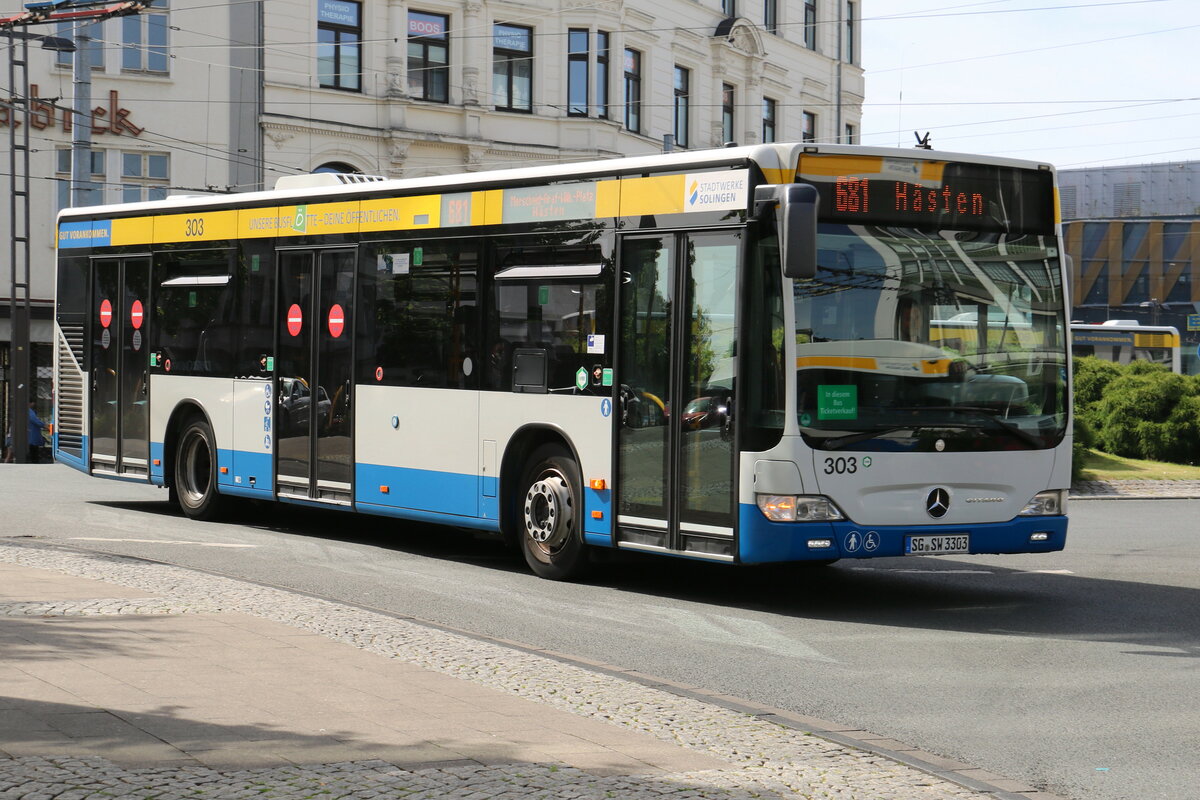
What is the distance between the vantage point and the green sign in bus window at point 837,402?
10688 mm

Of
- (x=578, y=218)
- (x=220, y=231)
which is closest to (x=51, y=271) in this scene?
(x=220, y=231)

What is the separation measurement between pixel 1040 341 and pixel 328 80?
27095 mm

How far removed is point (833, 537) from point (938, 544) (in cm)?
80

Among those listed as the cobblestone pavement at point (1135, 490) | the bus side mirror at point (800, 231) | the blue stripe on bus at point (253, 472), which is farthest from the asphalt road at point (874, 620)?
the cobblestone pavement at point (1135, 490)

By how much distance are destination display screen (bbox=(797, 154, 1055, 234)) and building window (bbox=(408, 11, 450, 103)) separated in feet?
88.8

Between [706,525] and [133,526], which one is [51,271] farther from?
[706,525]

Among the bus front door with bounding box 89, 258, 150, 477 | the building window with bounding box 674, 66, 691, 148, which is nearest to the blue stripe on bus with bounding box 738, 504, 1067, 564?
the bus front door with bounding box 89, 258, 150, 477

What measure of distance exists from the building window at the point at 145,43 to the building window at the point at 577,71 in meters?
9.91

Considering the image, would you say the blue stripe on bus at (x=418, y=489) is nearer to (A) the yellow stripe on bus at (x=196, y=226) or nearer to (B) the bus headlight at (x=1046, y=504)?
(A) the yellow stripe on bus at (x=196, y=226)

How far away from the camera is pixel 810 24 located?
171 feet

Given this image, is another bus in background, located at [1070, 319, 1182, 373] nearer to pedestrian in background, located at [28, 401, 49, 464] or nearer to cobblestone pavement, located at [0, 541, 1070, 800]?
pedestrian in background, located at [28, 401, 49, 464]

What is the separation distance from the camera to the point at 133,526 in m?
16.0

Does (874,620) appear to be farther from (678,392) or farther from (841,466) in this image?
(678,392)

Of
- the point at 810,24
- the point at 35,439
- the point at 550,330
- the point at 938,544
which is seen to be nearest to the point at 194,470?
the point at 550,330
